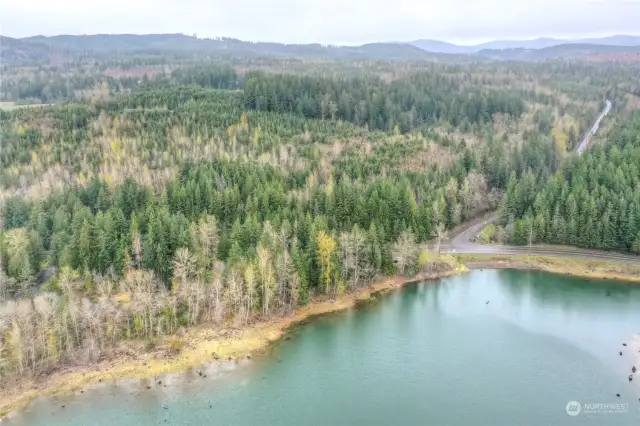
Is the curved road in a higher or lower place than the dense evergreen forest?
lower

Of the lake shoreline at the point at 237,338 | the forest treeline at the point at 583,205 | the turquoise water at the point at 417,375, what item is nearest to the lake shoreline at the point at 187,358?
the lake shoreline at the point at 237,338

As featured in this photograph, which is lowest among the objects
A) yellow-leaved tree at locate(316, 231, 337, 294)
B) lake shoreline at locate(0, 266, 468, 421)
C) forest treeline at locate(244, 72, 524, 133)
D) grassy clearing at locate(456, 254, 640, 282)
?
lake shoreline at locate(0, 266, 468, 421)

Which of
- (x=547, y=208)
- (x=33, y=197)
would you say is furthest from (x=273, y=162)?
(x=547, y=208)

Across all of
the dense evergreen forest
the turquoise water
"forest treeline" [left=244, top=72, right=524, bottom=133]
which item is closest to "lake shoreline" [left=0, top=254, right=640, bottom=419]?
the turquoise water

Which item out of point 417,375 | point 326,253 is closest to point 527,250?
point 326,253

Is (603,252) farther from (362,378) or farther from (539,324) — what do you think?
(362,378)

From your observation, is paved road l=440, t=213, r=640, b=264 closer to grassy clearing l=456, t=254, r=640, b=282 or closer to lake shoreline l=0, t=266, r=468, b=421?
grassy clearing l=456, t=254, r=640, b=282

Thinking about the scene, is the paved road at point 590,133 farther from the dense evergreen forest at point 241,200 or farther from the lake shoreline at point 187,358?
the lake shoreline at point 187,358
